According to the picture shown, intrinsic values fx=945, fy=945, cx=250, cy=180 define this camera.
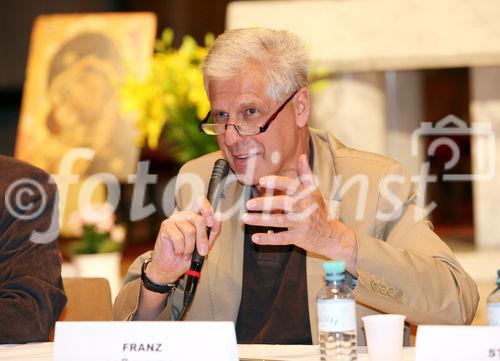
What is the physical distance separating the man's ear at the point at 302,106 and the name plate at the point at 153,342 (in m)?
0.96

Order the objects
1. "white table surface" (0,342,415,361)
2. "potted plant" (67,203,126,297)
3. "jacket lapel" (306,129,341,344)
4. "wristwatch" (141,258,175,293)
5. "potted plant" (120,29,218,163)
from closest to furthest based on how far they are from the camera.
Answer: "white table surface" (0,342,415,361), "wristwatch" (141,258,175,293), "jacket lapel" (306,129,341,344), "potted plant" (120,29,218,163), "potted plant" (67,203,126,297)

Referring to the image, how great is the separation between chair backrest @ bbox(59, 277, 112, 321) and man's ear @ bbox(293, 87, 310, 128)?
677mm

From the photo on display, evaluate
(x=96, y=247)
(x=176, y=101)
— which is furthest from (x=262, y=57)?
(x=96, y=247)

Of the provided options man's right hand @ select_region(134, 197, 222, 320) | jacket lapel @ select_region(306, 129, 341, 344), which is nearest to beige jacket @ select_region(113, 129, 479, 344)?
jacket lapel @ select_region(306, 129, 341, 344)

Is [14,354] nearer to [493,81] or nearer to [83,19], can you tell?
[493,81]

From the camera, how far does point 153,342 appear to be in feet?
5.50

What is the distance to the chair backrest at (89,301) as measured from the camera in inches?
100.0

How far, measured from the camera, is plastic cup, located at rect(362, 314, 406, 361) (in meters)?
1.74

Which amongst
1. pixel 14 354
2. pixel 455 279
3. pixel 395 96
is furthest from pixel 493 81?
pixel 14 354

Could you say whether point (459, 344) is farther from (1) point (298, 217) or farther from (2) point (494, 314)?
(1) point (298, 217)

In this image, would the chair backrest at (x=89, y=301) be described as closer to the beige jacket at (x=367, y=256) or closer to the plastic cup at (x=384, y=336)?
the beige jacket at (x=367, y=256)

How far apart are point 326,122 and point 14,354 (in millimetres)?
2560

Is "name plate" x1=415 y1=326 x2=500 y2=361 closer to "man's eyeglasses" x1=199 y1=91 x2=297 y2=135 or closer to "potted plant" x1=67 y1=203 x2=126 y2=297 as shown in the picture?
"man's eyeglasses" x1=199 y1=91 x2=297 y2=135

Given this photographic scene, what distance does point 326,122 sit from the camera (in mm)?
4367
